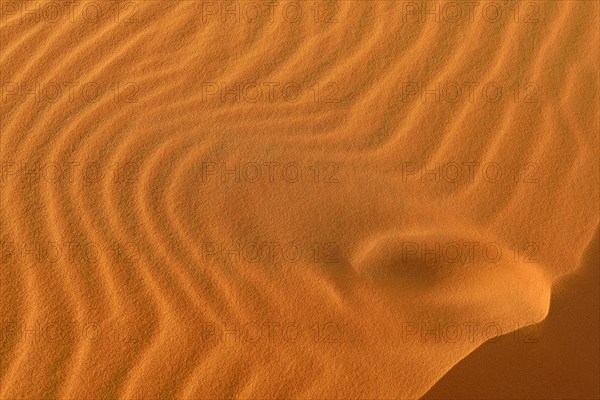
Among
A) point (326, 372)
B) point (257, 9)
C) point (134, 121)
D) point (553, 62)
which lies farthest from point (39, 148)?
point (553, 62)

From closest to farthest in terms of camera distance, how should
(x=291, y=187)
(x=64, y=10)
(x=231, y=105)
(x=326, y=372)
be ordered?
(x=326, y=372)
(x=291, y=187)
(x=231, y=105)
(x=64, y=10)

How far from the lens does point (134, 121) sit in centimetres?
306

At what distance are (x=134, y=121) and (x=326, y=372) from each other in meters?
1.45

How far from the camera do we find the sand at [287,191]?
8.09 ft

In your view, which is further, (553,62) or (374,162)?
(553,62)

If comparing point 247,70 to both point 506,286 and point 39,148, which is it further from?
point 506,286

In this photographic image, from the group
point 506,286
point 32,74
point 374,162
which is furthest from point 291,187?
point 32,74

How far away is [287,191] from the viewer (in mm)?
2893

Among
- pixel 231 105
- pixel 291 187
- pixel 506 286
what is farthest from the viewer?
pixel 231 105

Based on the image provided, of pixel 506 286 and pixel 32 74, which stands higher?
pixel 32 74

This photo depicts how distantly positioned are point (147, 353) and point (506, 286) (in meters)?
1.40

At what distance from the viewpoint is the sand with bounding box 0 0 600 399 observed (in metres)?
2.46

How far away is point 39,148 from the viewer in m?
2.95

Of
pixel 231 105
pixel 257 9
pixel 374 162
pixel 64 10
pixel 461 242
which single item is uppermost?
pixel 64 10
